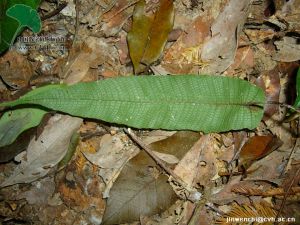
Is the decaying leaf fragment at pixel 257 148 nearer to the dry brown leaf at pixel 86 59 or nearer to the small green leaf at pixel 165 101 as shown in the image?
the small green leaf at pixel 165 101

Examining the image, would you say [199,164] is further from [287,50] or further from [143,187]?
[287,50]

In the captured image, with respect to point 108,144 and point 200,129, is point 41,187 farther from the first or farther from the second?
point 200,129

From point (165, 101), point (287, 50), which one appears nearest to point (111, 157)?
point (165, 101)

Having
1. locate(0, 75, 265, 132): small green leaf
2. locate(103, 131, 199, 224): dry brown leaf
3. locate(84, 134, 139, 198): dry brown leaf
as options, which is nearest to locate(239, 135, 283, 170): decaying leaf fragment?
locate(0, 75, 265, 132): small green leaf

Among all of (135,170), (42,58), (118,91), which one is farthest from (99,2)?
(135,170)

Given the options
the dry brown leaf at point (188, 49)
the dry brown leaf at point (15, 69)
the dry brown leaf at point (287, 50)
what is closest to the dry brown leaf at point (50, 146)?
the dry brown leaf at point (15, 69)

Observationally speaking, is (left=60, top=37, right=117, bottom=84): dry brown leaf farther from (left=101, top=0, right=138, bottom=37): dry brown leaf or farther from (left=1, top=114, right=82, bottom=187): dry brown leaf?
(left=1, top=114, right=82, bottom=187): dry brown leaf
